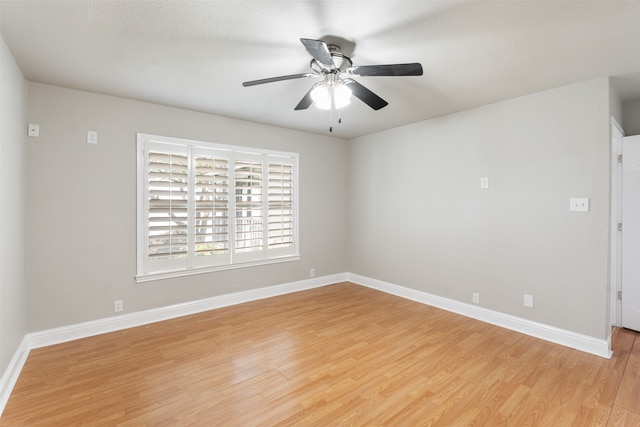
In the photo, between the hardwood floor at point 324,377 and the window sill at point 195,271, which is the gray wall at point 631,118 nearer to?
the hardwood floor at point 324,377

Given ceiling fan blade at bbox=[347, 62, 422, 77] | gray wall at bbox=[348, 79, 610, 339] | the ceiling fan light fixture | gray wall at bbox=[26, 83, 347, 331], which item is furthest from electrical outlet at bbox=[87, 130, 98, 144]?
→ gray wall at bbox=[348, 79, 610, 339]

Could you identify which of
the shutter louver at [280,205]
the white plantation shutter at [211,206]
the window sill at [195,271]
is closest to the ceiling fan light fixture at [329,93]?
the white plantation shutter at [211,206]

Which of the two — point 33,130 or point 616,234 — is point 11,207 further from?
point 616,234

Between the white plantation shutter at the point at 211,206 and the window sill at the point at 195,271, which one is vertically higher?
the white plantation shutter at the point at 211,206

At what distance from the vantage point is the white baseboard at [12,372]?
197 cm

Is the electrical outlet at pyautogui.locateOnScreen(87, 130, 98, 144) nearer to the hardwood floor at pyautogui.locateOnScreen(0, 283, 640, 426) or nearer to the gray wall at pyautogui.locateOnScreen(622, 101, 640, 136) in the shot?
the hardwood floor at pyautogui.locateOnScreen(0, 283, 640, 426)

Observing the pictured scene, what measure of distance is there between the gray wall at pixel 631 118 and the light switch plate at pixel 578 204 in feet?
4.08

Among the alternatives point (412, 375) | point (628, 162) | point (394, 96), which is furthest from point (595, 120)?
point (412, 375)

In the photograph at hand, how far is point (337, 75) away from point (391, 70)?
47cm

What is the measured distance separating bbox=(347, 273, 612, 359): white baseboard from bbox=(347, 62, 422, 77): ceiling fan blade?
2.81 metres

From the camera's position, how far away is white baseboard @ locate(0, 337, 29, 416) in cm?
197

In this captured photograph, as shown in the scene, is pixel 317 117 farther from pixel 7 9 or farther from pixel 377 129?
pixel 7 9

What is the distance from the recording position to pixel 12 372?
2207 mm

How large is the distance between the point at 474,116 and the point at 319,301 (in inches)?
121
